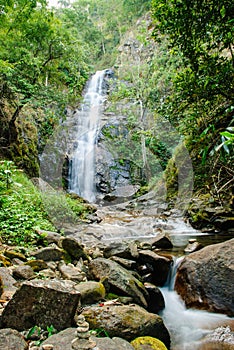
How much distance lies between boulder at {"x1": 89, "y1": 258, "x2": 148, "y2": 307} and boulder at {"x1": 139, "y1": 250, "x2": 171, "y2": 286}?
37.4 inches

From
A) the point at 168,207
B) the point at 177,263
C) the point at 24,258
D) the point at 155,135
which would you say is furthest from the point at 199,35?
the point at 155,135

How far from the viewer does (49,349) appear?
165 centimetres

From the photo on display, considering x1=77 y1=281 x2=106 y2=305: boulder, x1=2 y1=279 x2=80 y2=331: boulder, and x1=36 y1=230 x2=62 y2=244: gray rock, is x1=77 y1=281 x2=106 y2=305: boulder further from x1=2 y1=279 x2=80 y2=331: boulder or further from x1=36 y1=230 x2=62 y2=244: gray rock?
x1=36 y1=230 x2=62 y2=244: gray rock

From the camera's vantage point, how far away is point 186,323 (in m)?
3.27

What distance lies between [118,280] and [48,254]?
1.24 meters

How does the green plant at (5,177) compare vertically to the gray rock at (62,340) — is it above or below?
above

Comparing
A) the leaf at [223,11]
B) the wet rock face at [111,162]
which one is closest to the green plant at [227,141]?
the leaf at [223,11]

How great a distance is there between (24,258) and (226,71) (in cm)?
492

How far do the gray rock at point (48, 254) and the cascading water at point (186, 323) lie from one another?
174 centimetres

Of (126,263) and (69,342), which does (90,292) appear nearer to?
(69,342)

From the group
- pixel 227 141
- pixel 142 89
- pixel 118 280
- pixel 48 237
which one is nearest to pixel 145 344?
pixel 118 280

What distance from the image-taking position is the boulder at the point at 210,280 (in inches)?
124

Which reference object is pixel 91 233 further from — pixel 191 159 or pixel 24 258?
pixel 191 159

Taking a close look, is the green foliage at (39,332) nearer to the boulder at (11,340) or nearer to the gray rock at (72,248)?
the boulder at (11,340)
